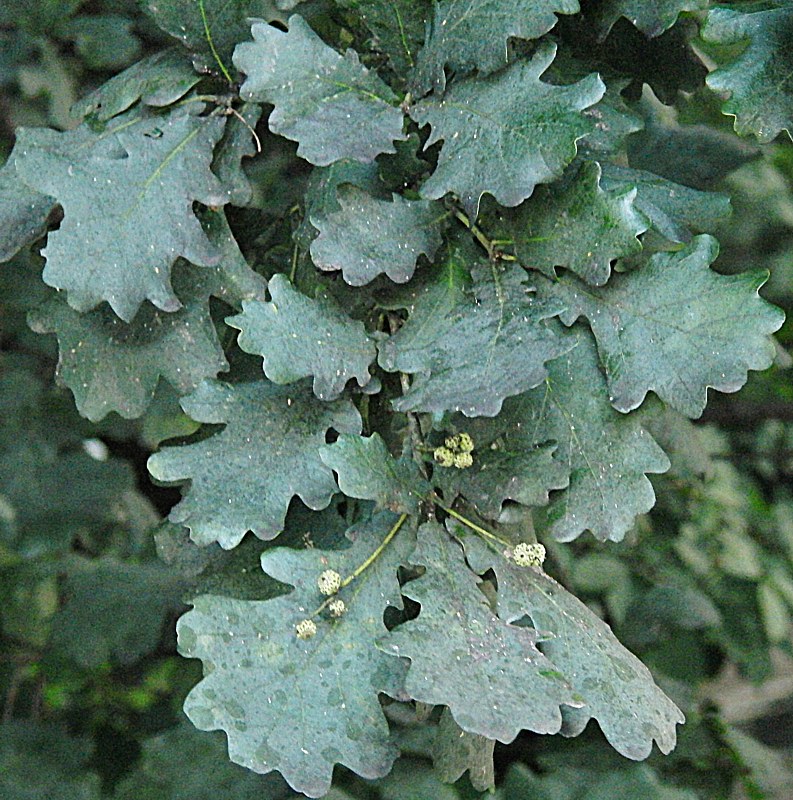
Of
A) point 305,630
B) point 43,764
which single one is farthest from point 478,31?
point 43,764

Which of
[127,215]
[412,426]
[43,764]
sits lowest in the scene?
[43,764]

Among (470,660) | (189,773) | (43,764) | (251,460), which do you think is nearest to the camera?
(470,660)

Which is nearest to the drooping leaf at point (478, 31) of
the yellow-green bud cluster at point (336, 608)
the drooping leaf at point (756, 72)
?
the drooping leaf at point (756, 72)

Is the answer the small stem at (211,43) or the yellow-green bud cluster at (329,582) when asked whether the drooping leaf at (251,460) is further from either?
the small stem at (211,43)

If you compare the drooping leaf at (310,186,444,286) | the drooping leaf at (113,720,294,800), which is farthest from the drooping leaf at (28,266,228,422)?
the drooping leaf at (113,720,294,800)

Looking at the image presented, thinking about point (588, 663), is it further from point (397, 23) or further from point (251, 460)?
point (397, 23)

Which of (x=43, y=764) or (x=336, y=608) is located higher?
(x=336, y=608)

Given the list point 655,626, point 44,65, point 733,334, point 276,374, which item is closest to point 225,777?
point 655,626

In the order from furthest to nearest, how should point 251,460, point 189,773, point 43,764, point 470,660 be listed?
point 43,764, point 189,773, point 251,460, point 470,660
